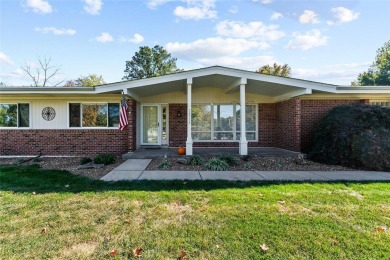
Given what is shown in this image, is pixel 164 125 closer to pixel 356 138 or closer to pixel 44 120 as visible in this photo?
pixel 44 120

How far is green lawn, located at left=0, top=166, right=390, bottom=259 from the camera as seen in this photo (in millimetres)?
2635

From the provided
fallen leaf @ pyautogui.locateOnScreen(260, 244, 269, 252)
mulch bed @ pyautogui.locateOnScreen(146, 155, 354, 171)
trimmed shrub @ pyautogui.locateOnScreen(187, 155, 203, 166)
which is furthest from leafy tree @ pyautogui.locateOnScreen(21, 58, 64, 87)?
fallen leaf @ pyautogui.locateOnScreen(260, 244, 269, 252)

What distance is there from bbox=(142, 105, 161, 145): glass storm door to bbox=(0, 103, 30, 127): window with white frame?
506 cm

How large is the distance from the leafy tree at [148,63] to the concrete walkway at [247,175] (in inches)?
1170

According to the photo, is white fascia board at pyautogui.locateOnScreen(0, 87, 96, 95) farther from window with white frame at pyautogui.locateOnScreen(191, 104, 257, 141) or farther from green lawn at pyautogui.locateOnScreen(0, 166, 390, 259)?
window with white frame at pyautogui.locateOnScreen(191, 104, 257, 141)

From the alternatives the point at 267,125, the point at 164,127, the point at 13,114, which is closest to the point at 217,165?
the point at 164,127

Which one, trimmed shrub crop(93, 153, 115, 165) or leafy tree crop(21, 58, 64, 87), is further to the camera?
leafy tree crop(21, 58, 64, 87)

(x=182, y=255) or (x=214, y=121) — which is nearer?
(x=182, y=255)

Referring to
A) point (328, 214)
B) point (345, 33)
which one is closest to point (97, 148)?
point (328, 214)

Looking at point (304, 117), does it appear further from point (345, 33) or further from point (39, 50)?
point (39, 50)

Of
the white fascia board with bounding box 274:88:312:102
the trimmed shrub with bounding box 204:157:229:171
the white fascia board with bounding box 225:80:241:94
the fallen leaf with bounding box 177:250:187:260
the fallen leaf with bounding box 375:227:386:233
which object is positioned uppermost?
the white fascia board with bounding box 225:80:241:94

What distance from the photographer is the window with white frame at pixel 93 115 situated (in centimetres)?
1010

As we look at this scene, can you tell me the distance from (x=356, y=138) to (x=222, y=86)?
5.92 meters

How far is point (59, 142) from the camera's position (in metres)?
9.93
